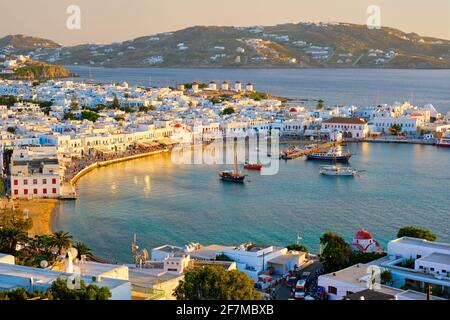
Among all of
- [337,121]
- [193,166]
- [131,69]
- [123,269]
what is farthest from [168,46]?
[123,269]

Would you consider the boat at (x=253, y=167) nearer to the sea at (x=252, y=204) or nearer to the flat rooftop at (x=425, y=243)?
the sea at (x=252, y=204)

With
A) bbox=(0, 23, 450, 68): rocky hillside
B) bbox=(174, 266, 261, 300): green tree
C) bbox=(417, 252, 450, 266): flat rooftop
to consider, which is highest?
bbox=(0, 23, 450, 68): rocky hillside

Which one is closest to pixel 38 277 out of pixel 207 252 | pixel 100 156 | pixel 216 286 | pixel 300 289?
pixel 216 286

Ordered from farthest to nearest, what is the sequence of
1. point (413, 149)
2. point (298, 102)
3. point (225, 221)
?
point (298, 102) < point (413, 149) < point (225, 221)

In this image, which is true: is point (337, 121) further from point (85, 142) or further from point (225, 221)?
point (225, 221)

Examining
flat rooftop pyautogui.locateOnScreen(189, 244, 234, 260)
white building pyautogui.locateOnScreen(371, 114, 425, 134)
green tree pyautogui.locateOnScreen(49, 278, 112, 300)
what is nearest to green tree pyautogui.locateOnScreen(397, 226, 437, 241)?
flat rooftop pyautogui.locateOnScreen(189, 244, 234, 260)

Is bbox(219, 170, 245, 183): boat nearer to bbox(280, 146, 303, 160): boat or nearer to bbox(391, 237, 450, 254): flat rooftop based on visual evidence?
bbox(280, 146, 303, 160): boat

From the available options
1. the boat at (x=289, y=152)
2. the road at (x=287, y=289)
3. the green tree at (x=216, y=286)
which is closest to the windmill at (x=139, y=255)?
the road at (x=287, y=289)
